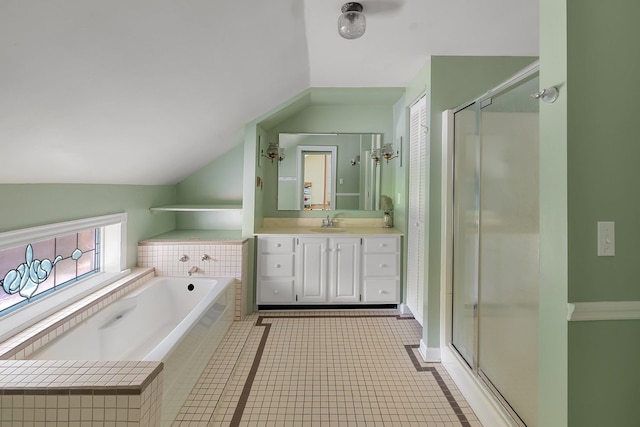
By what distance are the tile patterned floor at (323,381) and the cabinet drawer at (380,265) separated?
49 cm

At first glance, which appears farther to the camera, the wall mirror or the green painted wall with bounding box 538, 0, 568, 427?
the wall mirror

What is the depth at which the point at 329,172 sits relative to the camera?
372 cm

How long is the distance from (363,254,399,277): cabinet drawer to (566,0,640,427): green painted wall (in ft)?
7.10

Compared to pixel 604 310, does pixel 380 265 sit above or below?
below

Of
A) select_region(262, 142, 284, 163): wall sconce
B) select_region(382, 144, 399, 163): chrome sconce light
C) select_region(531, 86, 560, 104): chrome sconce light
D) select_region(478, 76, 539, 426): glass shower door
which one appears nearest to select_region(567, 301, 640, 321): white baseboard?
select_region(478, 76, 539, 426): glass shower door

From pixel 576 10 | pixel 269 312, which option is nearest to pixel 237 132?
pixel 269 312

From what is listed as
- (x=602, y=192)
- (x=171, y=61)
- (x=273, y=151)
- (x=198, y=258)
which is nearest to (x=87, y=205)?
(x=198, y=258)

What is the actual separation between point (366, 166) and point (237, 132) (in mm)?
1436

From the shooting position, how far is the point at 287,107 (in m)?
3.20

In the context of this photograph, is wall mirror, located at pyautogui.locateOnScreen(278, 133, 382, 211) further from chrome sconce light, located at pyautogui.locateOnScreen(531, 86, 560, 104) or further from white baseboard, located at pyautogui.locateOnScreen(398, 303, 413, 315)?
chrome sconce light, located at pyautogui.locateOnScreen(531, 86, 560, 104)

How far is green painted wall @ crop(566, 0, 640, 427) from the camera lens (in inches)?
42.5

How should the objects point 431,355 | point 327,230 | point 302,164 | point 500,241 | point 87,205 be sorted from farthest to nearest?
point 302,164 → point 327,230 → point 431,355 → point 87,205 → point 500,241

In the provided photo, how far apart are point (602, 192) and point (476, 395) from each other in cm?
132

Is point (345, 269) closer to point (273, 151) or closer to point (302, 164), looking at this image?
point (302, 164)
